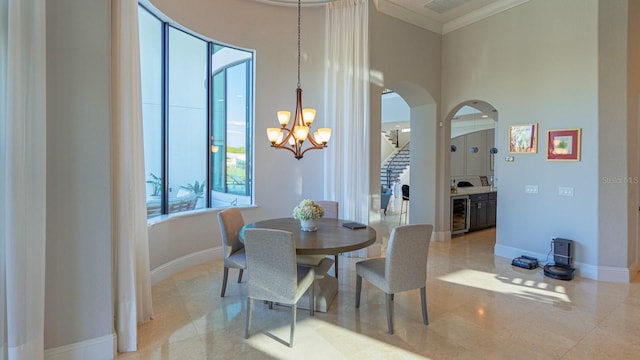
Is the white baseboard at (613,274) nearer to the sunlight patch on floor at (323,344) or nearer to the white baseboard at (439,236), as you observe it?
the white baseboard at (439,236)

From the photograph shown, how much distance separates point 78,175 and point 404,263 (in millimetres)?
2633

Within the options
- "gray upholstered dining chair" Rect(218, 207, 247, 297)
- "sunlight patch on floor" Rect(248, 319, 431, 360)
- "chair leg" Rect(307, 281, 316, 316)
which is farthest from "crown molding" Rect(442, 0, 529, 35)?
"sunlight patch on floor" Rect(248, 319, 431, 360)

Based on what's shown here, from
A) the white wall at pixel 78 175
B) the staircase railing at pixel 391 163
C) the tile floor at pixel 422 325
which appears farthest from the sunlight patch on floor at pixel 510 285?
the staircase railing at pixel 391 163

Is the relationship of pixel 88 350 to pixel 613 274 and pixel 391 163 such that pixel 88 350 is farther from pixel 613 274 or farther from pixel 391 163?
pixel 391 163

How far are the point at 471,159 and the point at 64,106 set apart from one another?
42.8ft

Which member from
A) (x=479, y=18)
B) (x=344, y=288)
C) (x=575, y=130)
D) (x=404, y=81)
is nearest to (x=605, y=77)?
(x=575, y=130)

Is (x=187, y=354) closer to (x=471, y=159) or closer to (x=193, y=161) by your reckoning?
(x=193, y=161)

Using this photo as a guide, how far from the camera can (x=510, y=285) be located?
3.98m

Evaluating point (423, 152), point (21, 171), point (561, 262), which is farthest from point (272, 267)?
point (423, 152)

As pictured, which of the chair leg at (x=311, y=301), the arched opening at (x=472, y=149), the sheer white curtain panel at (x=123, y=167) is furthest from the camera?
the arched opening at (x=472, y=149)

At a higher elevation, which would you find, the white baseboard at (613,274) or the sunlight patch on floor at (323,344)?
the white baseboard at (613,274)

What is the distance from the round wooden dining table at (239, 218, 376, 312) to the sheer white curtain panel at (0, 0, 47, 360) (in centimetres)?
144

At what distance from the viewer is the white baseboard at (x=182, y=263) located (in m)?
3.91

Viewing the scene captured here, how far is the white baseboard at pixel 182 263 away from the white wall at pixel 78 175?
1.53 meters
